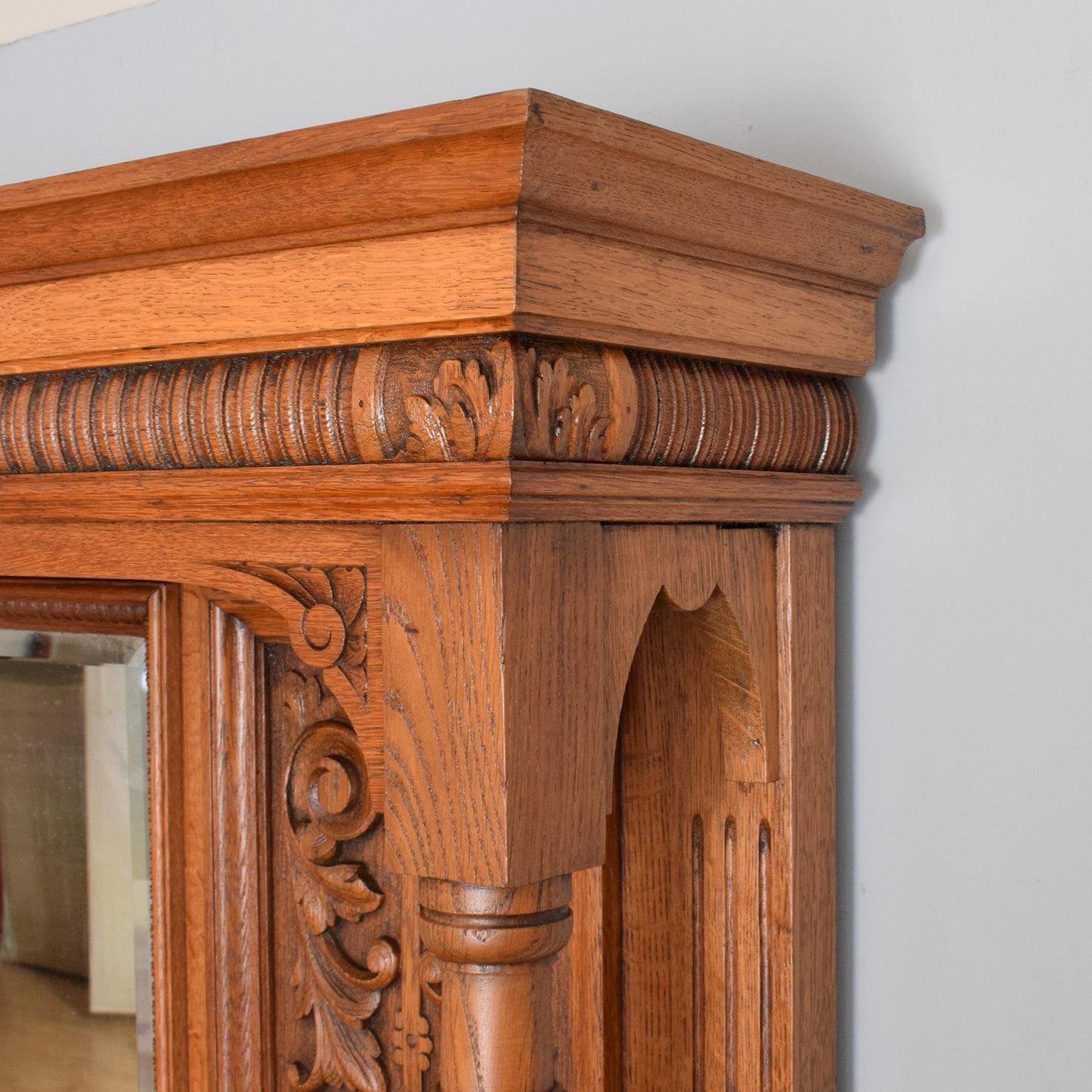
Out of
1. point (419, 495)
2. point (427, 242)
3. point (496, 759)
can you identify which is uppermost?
point (427, 242)

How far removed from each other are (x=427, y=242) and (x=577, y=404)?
90mm

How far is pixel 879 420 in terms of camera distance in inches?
33.1

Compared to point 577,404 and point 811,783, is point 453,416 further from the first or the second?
point 811,783

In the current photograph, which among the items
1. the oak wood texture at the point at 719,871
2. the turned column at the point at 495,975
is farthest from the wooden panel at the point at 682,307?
the turned column at the point at 495,975

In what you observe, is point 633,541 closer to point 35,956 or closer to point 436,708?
point 436,708

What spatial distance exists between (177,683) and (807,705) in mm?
357

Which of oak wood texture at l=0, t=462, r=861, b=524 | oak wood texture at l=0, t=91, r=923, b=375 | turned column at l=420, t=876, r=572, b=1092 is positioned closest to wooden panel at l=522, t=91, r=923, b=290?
oak wood texture at l=0, t=91, r=923, b=375

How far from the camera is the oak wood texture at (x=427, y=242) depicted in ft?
1.73

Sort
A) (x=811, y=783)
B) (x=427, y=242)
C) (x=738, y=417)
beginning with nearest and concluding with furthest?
(x=427, y=242)
(x=738, y=417)
(x=811, y=783)

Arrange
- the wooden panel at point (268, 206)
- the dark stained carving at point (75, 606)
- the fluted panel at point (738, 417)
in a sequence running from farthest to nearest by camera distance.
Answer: the dark stained carving at point (75, 606) → the fluted panel at point (738, 417) → the wooden panel at point (268, 206)

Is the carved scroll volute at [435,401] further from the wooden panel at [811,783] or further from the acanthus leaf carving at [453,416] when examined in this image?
the wooden panel at [811,783]

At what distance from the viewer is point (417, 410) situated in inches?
22.2

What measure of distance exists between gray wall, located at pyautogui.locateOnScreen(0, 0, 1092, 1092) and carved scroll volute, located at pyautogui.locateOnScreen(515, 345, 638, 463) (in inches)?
11.4

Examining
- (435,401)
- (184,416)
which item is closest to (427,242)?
(435,401)
